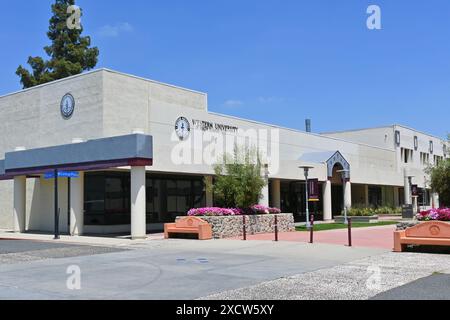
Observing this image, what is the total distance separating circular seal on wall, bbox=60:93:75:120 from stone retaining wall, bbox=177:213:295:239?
32.3 feet

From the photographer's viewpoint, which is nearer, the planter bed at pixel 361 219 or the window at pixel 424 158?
the planter bed at pixel 361 219

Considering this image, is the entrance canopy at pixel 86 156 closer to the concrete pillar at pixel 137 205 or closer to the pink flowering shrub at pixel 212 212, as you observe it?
the concrete pillar at pixel 137 205

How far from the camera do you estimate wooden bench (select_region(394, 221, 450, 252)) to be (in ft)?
50.6

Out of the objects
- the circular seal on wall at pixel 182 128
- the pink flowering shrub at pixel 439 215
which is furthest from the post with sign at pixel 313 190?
the pink flowering shrub at pixel 439 215

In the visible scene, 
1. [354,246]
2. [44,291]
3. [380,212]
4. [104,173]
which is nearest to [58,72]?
[104,173]

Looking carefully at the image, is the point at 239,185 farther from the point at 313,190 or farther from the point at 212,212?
the point at 313,190

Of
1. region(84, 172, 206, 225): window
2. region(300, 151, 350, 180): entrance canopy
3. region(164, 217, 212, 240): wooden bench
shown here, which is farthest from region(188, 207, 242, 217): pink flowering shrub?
region(300, 151, 350, 180): entrance canopy

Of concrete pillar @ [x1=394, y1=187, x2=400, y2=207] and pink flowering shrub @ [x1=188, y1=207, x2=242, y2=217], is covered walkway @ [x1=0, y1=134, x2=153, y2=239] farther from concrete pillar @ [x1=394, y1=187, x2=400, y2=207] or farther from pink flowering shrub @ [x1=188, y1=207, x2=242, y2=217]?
concrete pillar @ [x1=394, y1=187, x2=400, y2=207]

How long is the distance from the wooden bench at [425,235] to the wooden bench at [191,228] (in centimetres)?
830

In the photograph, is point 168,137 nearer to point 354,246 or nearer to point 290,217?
point 290,217

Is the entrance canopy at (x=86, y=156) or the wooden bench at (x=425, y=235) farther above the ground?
the entrance canopy at (x=86, y=156)

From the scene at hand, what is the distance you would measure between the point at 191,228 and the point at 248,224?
10.9ft

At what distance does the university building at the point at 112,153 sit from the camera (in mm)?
24141
